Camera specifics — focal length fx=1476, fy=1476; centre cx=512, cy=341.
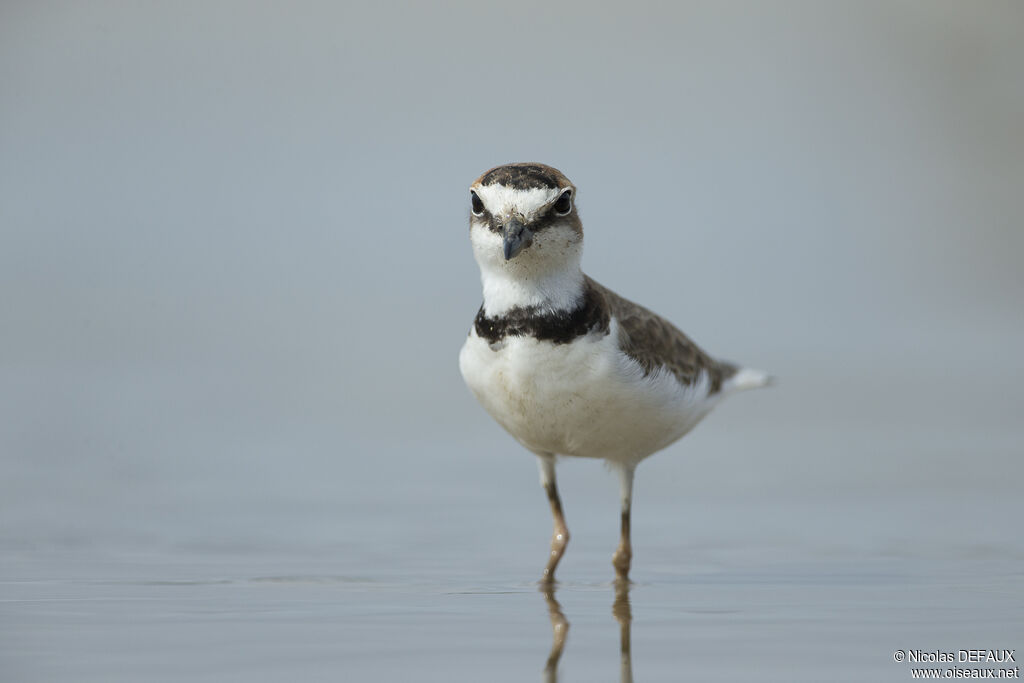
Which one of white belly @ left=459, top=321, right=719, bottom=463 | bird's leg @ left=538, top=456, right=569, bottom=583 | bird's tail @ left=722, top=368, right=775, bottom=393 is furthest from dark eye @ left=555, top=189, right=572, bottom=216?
bird's tail @ left=722, top=368, right=775, bottom=393

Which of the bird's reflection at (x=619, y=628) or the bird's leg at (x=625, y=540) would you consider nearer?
the bird's reflection at (x=619, y=628)

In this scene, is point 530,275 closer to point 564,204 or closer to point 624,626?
point 564,204

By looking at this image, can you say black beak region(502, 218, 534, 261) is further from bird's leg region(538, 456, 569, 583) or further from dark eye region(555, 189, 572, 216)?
bird's leg region(538, 456, 569, 583)

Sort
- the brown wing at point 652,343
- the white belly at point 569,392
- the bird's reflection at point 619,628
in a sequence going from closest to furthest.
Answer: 1. the bird's reflection at point 619,628
2. the white belly at point 569,392
3. the brown wing at point 652,343

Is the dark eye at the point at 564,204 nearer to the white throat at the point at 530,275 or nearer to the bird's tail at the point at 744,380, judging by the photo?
the white throat at the point at 530,275

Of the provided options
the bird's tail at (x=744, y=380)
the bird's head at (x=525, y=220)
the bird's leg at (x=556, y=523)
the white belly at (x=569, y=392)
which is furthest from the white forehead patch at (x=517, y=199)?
the bird's tail at (x=744, y=380)

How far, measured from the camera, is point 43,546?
7855mm

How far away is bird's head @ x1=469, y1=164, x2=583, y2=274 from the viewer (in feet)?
21.8

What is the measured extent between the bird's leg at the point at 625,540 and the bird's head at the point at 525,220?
4.37 ft

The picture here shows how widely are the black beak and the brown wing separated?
0.62 m

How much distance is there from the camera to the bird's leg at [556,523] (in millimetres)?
7375

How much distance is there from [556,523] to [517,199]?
1.88 meters

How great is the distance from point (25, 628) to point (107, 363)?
8.36 m

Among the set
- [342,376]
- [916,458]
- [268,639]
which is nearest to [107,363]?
[342,376]
